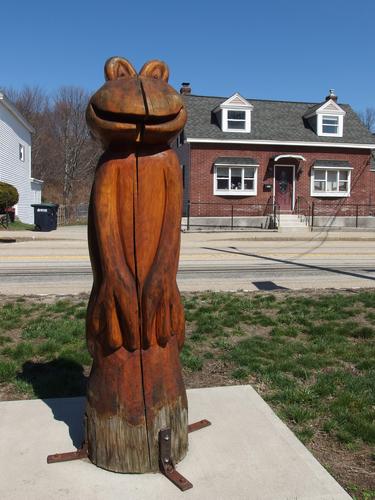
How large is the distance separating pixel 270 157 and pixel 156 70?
25.5m

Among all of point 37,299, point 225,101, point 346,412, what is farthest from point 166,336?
point 225,101

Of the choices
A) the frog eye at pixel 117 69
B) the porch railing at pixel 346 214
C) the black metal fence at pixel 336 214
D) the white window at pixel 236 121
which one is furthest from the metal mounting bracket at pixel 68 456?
the white window at pixel 236 121

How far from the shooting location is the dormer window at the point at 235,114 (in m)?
27.3

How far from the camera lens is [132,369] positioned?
9.44ft

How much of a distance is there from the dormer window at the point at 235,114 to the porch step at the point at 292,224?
5363mm

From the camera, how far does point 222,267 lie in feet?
39.7

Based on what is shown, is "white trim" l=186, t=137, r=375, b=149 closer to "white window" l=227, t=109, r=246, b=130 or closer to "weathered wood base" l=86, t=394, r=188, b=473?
"white window" l=227, t=109, r=246, b=130

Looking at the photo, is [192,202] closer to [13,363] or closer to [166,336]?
[13,363]

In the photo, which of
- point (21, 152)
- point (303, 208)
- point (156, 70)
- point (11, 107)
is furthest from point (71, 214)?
point (156, 70)

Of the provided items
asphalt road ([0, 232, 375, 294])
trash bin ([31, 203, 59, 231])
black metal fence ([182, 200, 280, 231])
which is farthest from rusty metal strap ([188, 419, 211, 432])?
black metal fence ([182, 200, 280, 231])

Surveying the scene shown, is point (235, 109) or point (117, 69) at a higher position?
point (235, 109)

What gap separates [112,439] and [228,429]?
3.04 feet

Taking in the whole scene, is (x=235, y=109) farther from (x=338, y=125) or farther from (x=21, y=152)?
(x=21, y=152)

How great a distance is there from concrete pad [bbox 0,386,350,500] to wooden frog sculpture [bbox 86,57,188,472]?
17cm
